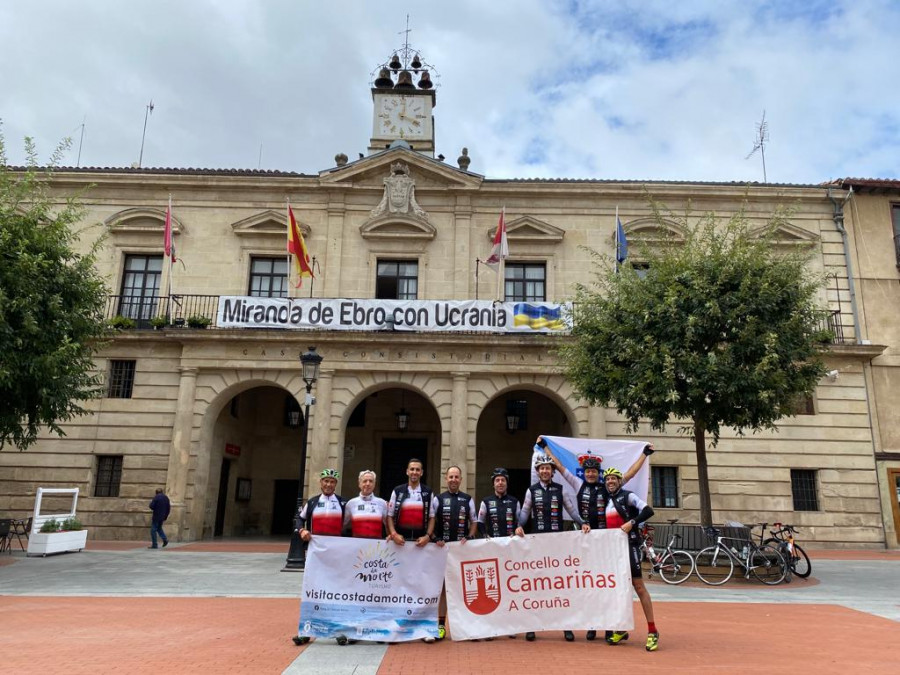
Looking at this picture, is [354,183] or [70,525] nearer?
[70,525]

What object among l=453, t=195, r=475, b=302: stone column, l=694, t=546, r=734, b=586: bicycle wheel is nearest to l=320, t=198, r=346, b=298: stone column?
l=453, t=195, r=475, b=302: stone column

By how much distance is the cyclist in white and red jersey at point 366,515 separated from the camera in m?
7.47

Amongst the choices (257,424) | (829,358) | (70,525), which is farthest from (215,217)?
(829,358)

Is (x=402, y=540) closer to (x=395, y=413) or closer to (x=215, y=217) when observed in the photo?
(x=395, y=413)

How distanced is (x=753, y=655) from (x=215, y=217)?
815 inches

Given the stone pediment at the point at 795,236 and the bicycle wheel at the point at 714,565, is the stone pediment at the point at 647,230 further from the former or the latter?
the bicycle wheel at the point at 714,565

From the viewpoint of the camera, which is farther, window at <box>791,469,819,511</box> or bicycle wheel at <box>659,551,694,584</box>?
window at <box>791,469,819,511</box>

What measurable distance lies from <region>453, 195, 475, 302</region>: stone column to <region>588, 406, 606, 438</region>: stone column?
210 inches

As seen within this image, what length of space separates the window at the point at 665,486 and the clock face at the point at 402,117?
15798 mm

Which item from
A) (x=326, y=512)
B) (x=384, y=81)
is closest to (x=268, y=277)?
(x=384, y=81)

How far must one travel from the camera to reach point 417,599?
23.9ft

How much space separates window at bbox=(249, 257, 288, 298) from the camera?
22.0 m

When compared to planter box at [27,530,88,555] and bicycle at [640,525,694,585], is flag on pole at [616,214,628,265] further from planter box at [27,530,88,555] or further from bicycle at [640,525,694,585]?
planter box at [27,530,88,555]

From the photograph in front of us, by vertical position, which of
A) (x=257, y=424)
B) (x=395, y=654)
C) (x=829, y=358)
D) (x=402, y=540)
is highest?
(x=829, y=358)
